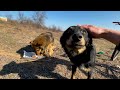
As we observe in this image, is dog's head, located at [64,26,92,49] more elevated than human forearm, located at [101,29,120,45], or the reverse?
human forearm, located at [101,29,120,45]

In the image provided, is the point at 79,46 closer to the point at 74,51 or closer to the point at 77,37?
the point at 77,37

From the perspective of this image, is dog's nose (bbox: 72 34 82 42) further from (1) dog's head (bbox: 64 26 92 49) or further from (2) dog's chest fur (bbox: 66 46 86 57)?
(2) dog's chest fur (bbox: 66 46 86 57)

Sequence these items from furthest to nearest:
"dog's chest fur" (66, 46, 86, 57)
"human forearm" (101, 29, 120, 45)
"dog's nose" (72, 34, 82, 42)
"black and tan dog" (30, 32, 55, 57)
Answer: "black and tan dog" (30, 32, 55, 57) → "dog's chest fur" (66, 46, 86, 57) → "dog's nose" (72, 34, 82, 42) → "human forearm" (101, 29, 120, 45)

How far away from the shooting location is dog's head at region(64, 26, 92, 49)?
320 cm

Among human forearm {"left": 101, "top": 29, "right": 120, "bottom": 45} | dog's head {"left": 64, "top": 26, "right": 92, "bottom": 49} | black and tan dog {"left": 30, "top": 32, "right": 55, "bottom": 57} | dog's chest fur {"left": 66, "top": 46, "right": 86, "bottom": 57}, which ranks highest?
human forearm {"left": 101, "top": 29, "right": 120, "bottom": 45}

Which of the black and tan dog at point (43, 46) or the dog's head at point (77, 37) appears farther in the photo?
the black and tan dog at point (43, 46)

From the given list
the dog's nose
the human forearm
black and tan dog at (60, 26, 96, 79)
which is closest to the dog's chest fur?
black and tan dog at (60, 26, 96, 79)

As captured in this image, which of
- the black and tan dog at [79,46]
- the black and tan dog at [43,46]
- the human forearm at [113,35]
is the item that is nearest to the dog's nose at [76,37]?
Result: the black and tan dog at [79,46]

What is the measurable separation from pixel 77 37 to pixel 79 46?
147mm

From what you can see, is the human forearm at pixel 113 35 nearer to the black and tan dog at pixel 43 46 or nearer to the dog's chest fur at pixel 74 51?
the dog's chest fur at pixel 74 51

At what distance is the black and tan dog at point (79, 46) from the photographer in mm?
3240

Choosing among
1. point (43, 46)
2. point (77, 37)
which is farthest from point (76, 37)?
point (43, 46)
